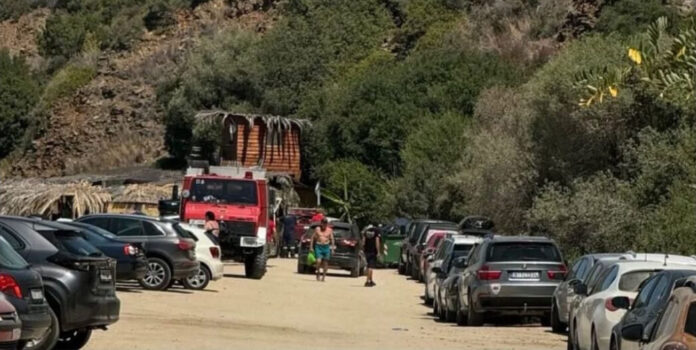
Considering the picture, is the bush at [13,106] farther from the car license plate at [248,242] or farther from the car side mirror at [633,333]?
the car side mirror at [633,333]

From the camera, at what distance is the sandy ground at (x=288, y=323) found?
2077 centimetres

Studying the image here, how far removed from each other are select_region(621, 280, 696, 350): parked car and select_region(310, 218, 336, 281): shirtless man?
86.8ft

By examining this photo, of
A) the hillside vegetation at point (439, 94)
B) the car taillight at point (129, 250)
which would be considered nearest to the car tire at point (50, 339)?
the hillside vegetation at point (439, 94)

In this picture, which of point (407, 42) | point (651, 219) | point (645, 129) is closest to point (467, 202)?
point (645, 129)

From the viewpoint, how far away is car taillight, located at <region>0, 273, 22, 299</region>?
14.6 meters

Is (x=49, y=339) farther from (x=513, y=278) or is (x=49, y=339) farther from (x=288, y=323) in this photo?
(x=513, y=278)

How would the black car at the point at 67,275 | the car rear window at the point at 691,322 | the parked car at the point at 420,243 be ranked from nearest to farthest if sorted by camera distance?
1. the car rear window at the point at 691,322
2. the black car at the point at 67,275
3. the parked car at the point at 420,243

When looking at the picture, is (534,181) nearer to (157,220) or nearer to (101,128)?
(157,220)

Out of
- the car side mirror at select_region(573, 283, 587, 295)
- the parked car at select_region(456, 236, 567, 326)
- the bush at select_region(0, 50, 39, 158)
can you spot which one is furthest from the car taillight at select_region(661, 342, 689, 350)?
the bush at select_region(0, 50, 39, 158)

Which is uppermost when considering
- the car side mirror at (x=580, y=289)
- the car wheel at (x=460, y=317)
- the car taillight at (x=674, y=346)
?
the car taillight at (x=674, y=346)

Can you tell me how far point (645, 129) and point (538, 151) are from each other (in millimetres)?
5585

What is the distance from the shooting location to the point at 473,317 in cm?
2491

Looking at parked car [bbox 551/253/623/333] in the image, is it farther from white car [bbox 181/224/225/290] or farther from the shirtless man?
the shirtless man

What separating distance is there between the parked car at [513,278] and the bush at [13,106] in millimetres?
74052
